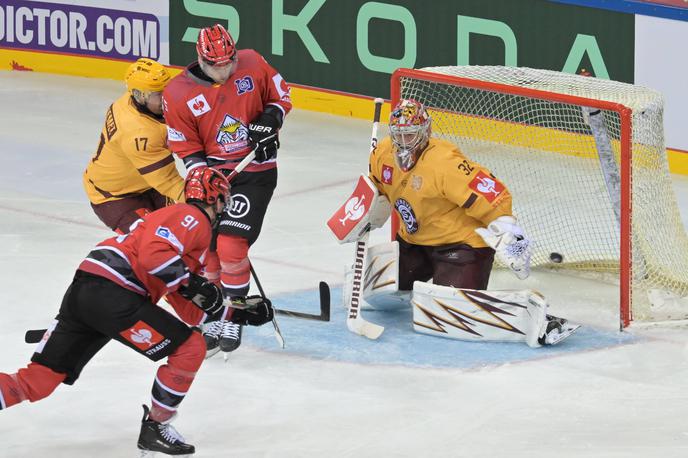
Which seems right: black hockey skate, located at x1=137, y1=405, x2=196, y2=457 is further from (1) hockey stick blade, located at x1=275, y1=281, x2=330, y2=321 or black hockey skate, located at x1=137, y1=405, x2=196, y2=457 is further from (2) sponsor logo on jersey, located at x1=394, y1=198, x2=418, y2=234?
(2) sponsor logo on jersey, located at x1=394, y1=198, x2=418, y2=234

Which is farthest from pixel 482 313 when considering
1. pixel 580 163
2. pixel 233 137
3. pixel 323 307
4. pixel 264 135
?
pixel 580 163

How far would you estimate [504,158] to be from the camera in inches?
328

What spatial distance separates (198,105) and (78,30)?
593cm

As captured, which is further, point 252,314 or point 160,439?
point 252,314

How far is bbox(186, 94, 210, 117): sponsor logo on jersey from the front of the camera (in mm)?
6086

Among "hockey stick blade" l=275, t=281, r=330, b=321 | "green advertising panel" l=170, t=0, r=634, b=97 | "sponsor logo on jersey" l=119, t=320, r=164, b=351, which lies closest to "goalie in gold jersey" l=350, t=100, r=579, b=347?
"hockey stick blade" l=275, t=281, r=330, b=321

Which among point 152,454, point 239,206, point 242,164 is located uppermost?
point 242,164

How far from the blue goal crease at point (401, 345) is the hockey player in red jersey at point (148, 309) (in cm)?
128

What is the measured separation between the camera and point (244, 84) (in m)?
6.18

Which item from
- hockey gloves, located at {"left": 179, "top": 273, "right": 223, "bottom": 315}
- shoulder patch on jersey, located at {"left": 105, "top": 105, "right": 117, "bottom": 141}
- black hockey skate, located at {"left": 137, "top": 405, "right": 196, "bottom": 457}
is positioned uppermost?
shoulder patch on jersey, located at {"left": 105, "top": 105, "right": 117, "bottom": 141}

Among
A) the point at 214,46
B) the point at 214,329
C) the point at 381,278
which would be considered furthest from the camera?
the point at 381,278

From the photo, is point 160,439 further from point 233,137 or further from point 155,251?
point 233,137

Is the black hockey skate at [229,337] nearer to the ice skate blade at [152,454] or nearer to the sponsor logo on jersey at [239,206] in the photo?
the sponsor logo on jersey at [239,206]

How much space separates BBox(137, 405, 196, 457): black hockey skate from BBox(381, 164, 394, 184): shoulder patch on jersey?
1.87m
